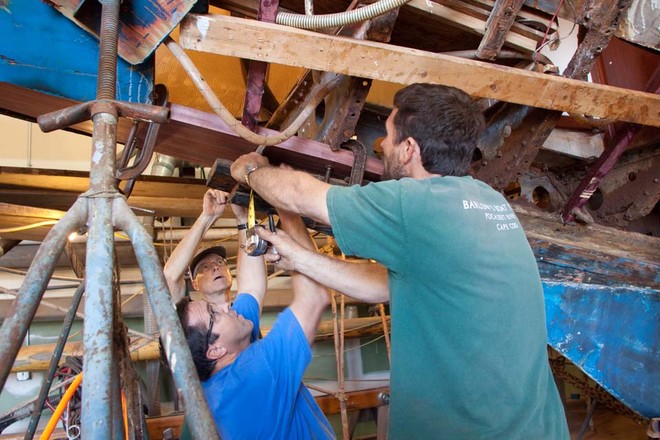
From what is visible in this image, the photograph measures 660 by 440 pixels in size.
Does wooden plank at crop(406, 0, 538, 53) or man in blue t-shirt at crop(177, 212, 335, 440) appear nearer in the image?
man in blue t-shirt at crop(177, 212, 335, 440)

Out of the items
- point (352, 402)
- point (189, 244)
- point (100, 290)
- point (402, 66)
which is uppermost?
point (402, 66)

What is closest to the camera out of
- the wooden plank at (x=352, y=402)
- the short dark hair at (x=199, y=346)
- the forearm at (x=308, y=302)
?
the short dark hair at (x=199, y=346)

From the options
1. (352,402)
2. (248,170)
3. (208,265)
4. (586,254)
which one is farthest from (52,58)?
(352,402)

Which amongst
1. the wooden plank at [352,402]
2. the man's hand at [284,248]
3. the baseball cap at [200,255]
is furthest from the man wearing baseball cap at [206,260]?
the wooden plank at [352,402]

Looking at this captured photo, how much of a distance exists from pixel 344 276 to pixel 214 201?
0.94m

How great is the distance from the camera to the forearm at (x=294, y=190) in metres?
1.48

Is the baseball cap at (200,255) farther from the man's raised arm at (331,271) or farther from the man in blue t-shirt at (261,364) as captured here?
the man's raised arm at (331,271)

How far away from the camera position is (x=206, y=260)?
333cm

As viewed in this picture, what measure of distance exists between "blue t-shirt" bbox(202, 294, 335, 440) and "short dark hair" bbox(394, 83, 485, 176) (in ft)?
2.77

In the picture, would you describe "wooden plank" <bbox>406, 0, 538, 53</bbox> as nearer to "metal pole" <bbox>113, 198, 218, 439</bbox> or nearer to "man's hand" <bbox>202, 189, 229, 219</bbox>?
"man's hand" <bbox>202, 189, 229, 219</bbox>

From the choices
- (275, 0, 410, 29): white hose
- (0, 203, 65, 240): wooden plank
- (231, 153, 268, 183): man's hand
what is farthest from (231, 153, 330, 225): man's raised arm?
(0, 203, 65, 240): wooden plank

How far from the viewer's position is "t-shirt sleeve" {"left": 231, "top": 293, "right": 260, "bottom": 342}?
2355 mm

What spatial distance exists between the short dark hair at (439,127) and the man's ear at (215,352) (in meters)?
1.04

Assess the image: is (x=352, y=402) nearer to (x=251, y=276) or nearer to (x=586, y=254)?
(x=251, y=276)
